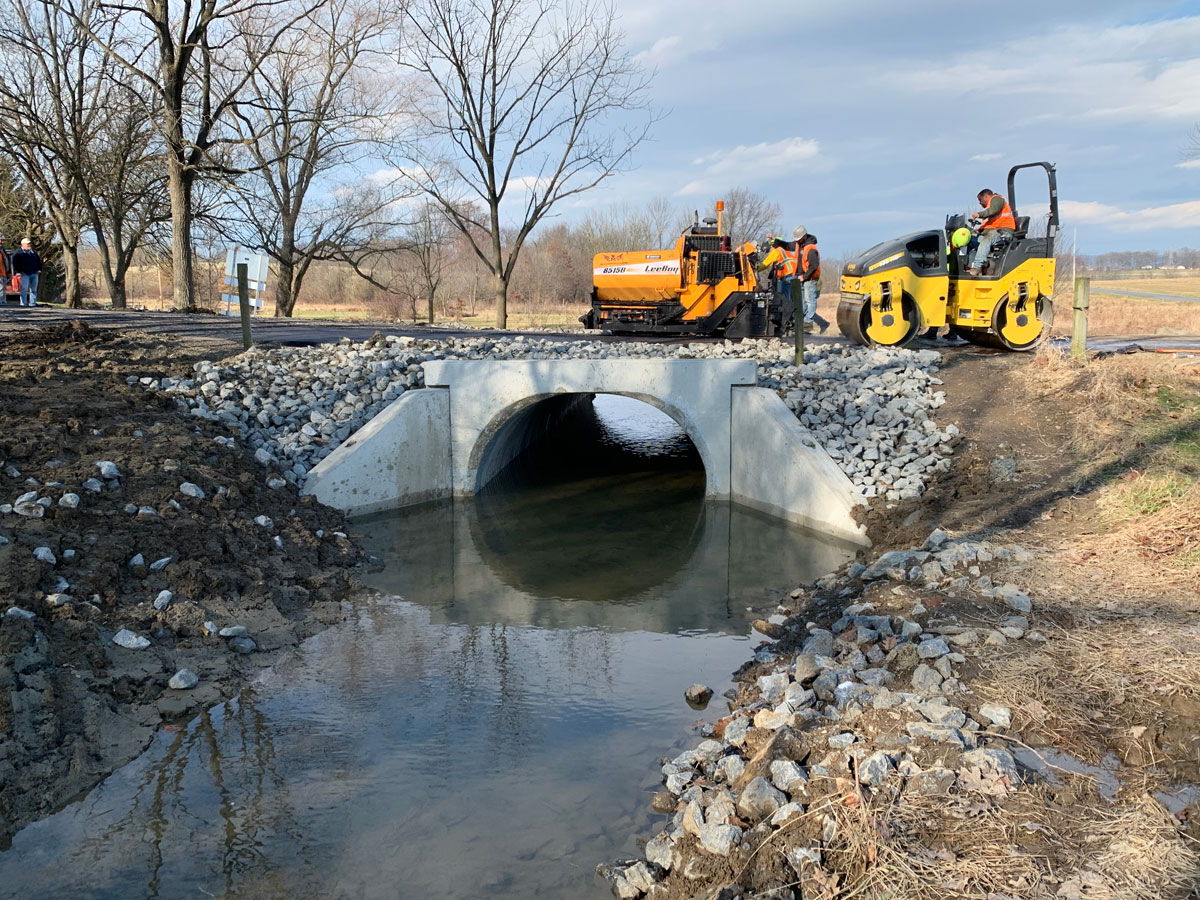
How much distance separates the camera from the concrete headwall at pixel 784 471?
940 centimetres

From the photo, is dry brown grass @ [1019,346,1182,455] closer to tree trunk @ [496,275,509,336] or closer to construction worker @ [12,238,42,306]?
tree trunk @ [496,275,509,336]

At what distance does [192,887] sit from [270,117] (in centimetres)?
2110

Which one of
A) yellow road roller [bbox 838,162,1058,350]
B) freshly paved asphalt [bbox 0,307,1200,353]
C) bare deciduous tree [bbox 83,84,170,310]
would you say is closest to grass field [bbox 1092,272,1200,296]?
freshly paved asphalt [bbox 0,307,1200,353]

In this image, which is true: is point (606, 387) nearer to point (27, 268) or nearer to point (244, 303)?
point (244, 303)

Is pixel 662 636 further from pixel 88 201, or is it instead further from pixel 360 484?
pixel 88 201

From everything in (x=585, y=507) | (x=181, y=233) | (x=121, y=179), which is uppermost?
(x=121, y=179)

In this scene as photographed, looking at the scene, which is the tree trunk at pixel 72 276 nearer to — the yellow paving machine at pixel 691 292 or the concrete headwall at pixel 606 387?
the yellow paving machine at pixel 691 292

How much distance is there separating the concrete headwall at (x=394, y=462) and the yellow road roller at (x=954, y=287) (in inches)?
234

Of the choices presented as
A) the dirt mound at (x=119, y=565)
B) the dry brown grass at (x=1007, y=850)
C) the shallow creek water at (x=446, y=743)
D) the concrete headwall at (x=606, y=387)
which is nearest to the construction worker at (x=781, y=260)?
the concrete headwall at (x=606, y=387)

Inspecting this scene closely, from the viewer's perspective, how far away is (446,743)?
5113 millimetres

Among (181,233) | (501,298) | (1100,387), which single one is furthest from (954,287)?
(181,233)

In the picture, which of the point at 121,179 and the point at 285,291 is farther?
the point at 285,291

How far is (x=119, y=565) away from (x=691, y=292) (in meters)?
10.9

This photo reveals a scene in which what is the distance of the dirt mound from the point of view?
4.93m
